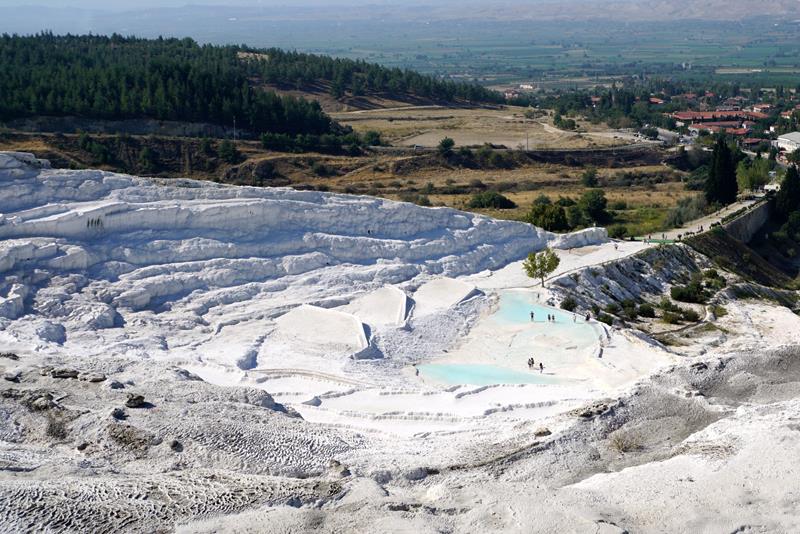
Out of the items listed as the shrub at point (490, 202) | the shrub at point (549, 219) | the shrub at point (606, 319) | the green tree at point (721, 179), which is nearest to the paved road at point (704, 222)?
the green tree at point (721, 179)

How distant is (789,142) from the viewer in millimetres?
89875

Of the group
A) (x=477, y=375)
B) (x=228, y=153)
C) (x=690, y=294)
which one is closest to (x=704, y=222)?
(x=690, y=294)

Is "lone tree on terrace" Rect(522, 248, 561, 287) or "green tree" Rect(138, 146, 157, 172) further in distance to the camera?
"green tree" Rect(138, 146, 157, 172)

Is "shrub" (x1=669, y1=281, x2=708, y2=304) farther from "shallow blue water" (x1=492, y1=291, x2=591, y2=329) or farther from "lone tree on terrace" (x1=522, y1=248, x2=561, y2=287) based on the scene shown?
"shallow blue water" (x1=492, y1=291, x2=591, y2=329)

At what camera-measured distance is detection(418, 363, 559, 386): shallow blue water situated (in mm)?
29283

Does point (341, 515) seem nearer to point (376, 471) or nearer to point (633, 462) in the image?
point (376, 471)

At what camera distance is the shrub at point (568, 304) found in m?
36.2

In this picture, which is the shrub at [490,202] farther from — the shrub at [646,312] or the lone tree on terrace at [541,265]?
the shrub at [646,312]

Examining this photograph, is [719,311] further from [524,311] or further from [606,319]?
[524,311]

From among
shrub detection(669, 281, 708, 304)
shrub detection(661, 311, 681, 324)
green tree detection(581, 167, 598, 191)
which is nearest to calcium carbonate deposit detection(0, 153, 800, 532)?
shrub detection(669, 281, 708, 304)

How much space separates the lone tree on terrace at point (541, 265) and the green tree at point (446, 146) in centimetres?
3541

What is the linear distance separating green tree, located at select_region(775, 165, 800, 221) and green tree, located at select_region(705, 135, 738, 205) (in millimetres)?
2954

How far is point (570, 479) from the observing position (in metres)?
23.0

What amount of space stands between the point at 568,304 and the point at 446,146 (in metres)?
39.2
